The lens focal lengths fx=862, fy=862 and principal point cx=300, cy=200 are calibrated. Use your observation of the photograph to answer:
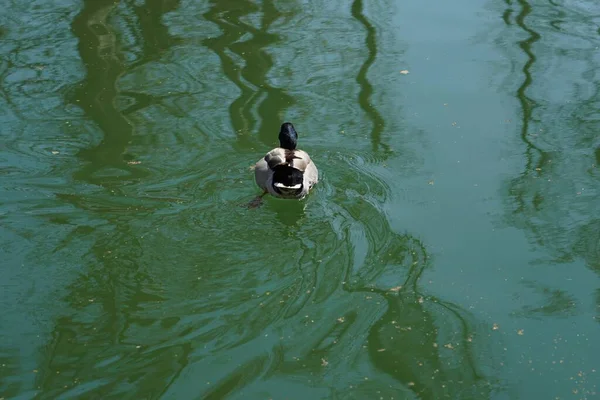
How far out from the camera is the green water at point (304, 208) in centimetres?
497

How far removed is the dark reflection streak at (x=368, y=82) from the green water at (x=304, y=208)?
0.04 metres

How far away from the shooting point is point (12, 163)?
23.7ft

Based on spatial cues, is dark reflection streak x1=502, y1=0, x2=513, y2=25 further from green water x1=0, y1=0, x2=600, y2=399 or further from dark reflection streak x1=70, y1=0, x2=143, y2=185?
dark reflection streak x1=70, y1=0, x2=143, y2=185

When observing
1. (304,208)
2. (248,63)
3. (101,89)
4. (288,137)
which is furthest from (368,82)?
Answer: (101,89)

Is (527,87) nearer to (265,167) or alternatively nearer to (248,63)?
(248,63)

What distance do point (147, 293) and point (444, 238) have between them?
2132 mm

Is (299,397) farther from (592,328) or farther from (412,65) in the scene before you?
(412,65)

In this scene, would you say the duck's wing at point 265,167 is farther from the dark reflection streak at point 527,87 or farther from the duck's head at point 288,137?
the dark reflection streak at point 527,87

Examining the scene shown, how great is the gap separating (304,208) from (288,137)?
2.19ft

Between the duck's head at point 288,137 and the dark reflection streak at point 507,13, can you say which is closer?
the duck's head at point 288,137

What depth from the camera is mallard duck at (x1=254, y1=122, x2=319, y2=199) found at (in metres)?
6.44

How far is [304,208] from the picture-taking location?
6531 millimetres

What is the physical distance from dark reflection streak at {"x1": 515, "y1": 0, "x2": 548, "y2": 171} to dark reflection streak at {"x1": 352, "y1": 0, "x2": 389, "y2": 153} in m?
1.22

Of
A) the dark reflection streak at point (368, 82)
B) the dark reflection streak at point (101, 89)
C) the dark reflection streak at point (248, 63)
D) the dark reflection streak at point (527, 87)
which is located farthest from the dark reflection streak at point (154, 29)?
the dark reflection streak at point (527, 87)
